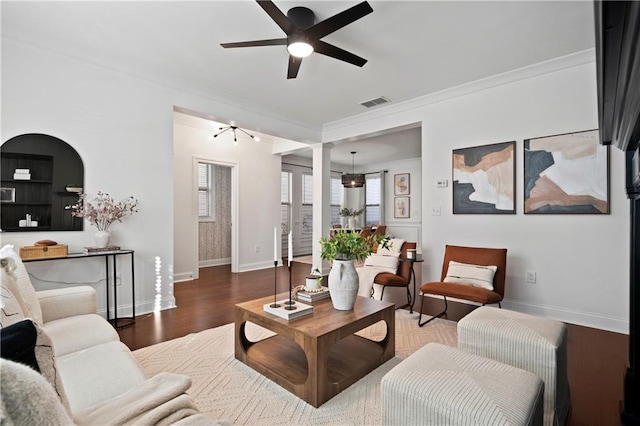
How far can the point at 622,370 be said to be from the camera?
7.48 feet

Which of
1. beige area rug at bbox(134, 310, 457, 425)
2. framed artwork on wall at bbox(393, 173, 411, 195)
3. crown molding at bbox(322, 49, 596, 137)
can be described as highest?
crown molding at bbox(322, 49, 596, 137)

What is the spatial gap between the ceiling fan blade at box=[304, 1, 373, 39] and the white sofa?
7.99 ft

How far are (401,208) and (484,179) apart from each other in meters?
5.31

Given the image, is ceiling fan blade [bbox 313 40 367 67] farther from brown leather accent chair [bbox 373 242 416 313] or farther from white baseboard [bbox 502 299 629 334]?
white baseboard [bbox 502 299 629 334]

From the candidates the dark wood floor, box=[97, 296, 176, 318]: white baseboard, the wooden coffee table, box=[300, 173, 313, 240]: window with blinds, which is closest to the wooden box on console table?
box=[97, 296, 176, 318]: white baseboard

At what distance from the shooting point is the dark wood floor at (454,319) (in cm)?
192

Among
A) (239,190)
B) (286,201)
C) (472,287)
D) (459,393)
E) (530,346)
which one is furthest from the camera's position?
(286,201)

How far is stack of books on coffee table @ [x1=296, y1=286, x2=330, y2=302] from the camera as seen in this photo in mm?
2510

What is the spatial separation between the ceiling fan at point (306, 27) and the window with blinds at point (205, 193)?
4640 mm

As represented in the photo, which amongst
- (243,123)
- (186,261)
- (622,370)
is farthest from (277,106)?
(622,370)

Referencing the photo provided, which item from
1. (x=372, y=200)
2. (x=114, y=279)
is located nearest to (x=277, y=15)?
(x=114, y=279)

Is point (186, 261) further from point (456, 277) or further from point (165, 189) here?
point (456, 277)

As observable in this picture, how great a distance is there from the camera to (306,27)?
8.52 ft

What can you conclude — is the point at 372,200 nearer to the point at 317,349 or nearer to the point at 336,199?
the point at 336,199
